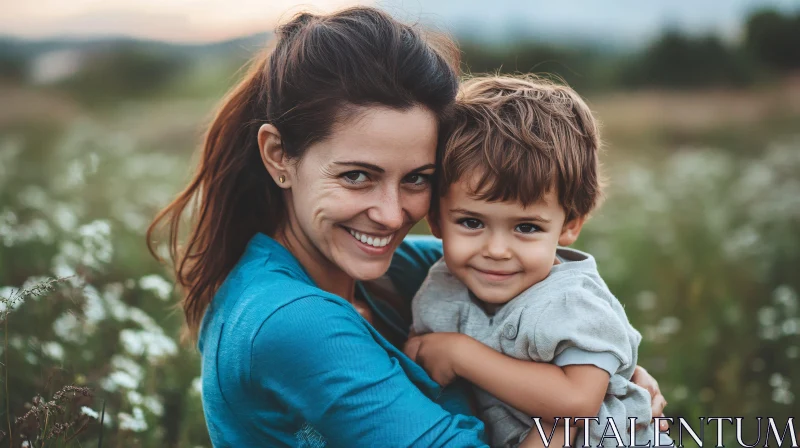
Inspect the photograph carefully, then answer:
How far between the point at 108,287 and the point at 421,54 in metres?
2.27

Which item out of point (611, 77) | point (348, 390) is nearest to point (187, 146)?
point (611, 77)

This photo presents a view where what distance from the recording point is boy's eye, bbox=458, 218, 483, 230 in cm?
245

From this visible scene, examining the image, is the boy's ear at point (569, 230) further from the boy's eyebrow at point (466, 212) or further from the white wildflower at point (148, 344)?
the white wildflower at point (148, 344)

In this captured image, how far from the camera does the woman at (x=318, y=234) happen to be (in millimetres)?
2010

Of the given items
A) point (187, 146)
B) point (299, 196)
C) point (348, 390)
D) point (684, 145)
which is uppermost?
point (299, 196)

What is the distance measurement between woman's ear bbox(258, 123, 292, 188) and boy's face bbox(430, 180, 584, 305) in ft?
1.67

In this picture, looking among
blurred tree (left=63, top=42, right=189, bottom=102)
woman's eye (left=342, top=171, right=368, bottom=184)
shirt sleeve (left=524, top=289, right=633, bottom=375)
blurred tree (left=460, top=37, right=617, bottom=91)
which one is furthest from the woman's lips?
blurred tree (left=63, top=42, right=189, bottom=102)

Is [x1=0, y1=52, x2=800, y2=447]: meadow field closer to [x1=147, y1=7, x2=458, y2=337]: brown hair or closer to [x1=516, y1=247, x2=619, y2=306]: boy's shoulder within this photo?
[x1=147, y1=7, x2=458, y2=337]: brown hair

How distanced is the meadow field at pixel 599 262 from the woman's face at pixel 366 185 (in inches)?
30.8

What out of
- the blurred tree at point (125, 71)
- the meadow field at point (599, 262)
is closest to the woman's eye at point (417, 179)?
the meadow field at point (599, 262)

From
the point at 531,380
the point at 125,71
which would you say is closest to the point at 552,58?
the point at 125,71

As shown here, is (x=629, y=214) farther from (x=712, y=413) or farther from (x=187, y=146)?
(x=187, y=146)

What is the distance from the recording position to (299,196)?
2449 mm

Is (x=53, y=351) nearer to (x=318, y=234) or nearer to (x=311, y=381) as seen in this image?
(x=318, y=234)
